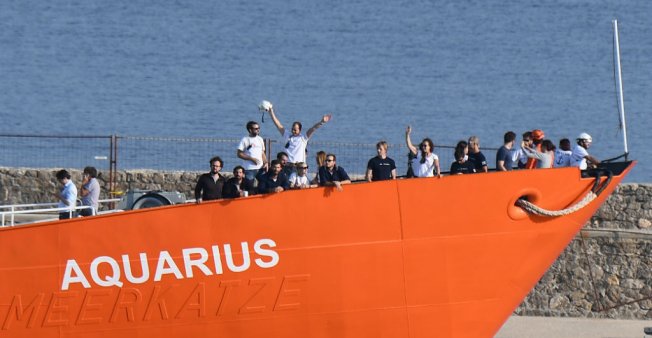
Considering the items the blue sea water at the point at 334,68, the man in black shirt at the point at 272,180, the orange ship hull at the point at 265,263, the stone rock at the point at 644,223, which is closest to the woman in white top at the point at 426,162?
the orange ship hull at the point at 265,263

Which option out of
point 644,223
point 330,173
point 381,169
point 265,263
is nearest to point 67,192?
point 265,263

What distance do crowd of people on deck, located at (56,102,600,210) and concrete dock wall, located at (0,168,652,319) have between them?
513cm

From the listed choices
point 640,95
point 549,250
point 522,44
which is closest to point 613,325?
point 549,250

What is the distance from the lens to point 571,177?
18141mm

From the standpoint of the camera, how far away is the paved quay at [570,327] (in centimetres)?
2217

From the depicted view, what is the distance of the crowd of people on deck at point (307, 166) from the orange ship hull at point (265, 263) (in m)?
0.35

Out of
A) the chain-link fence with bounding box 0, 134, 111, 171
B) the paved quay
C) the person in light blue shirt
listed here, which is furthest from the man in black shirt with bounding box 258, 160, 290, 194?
the chain-link fence with bounding box 0, 134, 111, 171

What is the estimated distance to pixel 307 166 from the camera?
60.5 feet

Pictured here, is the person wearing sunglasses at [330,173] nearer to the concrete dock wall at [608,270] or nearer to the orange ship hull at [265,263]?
the orange ship hull at [265,263]

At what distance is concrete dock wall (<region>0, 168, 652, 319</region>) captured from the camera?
2436 cm

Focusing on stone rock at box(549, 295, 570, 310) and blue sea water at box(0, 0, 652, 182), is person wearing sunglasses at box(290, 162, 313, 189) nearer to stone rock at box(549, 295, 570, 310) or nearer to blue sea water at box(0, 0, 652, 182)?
stone rock at box(549, 295, 570, 310)

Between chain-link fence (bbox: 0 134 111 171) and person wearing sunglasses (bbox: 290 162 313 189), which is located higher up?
chain-link fence (bbox: 0 134 111 171)

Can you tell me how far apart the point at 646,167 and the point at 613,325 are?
2624 cm

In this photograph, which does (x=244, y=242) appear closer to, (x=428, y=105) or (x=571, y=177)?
(x=571, y=177)
